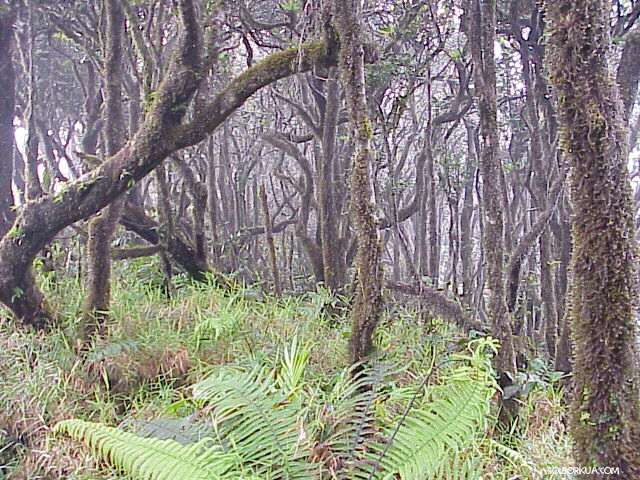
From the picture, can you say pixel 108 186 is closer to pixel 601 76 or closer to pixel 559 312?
pixel 601 76

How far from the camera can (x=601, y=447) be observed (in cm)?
165

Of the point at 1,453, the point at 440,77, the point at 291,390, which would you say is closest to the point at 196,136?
the point at 291,390

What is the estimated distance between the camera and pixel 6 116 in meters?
5.45

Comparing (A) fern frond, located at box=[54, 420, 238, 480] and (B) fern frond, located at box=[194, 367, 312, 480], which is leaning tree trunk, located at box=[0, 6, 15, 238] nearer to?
(B) fern frond, located at box=[194, 367, 312, 480]

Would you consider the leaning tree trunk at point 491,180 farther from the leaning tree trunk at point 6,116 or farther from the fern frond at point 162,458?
the leaning tree trunk at point 6,116

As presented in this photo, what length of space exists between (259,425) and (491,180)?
1833 mm

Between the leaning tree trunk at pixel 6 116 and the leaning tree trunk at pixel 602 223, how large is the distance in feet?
16.6

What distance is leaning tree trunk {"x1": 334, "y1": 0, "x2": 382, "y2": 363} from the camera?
302 cm

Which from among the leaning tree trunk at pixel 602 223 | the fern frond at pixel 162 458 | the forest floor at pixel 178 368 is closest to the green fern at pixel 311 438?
the fern frond at pixel 162 458

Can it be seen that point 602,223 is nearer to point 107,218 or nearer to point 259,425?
point 259,425

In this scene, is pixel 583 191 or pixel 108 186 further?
pixel 108 186

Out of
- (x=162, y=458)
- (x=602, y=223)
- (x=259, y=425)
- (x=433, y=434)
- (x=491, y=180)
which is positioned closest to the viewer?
(x=602, y=223)

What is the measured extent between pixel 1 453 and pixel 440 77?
5861 mm

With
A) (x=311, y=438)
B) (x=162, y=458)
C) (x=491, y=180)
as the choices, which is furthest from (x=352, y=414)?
(x=491, y=180)
